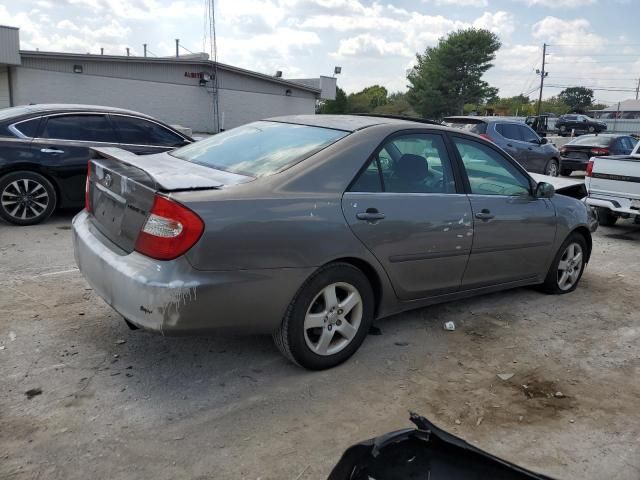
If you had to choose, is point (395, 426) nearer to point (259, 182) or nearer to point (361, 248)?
point (361, 248)

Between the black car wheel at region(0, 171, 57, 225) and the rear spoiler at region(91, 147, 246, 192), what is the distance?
11.9 feet

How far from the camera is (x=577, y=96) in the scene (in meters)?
107

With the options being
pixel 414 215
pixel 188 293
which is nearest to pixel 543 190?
pixel 414 215

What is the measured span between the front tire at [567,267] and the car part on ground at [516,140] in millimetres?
7451

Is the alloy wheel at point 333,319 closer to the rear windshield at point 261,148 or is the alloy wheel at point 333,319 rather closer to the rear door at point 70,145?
the rear windshield at point 261,148

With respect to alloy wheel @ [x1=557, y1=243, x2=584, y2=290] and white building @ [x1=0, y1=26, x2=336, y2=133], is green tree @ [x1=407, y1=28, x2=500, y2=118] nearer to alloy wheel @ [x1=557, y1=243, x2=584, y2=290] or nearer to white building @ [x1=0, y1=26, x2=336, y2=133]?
white building @ [x1=0, y1=26, x2=336, y2=133]

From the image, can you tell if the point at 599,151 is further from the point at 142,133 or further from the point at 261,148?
the point at 261,148

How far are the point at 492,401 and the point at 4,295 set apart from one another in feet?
12.5

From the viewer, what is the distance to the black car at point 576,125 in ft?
117

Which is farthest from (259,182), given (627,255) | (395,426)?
(627,255)

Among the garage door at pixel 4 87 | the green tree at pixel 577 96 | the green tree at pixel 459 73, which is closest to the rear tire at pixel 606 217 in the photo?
the garage door at pixel 4 87

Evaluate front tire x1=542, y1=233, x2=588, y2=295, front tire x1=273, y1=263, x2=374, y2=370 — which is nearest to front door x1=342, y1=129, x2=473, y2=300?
front tire x1=273, y1=263, x2=374, y2=370

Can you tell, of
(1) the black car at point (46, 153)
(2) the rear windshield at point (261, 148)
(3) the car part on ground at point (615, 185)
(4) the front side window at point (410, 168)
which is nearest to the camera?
(2) the rear windshield at point (261, 148)

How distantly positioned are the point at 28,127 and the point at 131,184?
4.71 m
